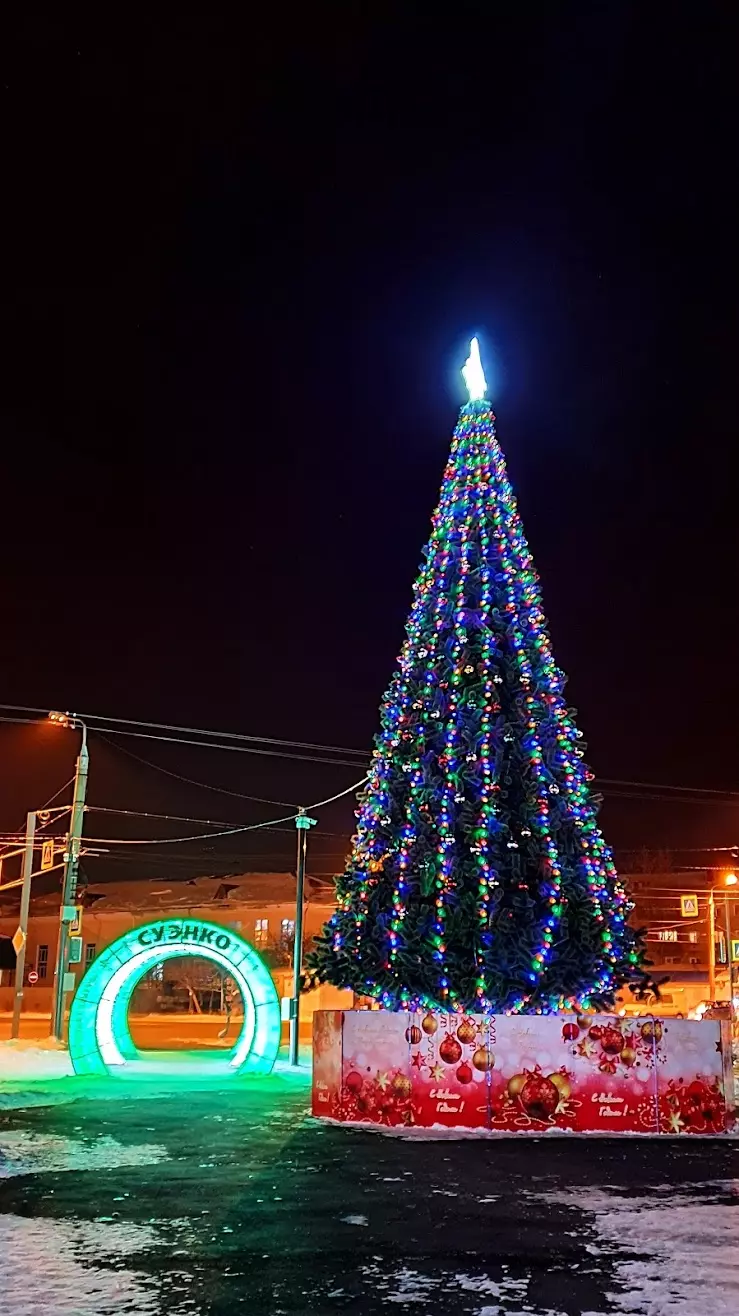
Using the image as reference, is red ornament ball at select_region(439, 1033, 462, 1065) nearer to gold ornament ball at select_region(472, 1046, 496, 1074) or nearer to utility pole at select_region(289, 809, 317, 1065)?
gold ornament ball at select_region(472, 1046, 496, 1074)

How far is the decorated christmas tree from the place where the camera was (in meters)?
13.9

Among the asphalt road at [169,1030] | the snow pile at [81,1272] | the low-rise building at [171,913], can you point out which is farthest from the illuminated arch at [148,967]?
the low-rise building at [171,913]

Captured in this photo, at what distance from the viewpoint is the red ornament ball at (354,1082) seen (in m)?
13.2

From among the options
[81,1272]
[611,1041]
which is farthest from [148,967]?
[81,1272]

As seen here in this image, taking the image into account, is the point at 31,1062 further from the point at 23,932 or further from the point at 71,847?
the point at 23,932

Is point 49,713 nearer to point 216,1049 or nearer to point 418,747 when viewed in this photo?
point 216,1049

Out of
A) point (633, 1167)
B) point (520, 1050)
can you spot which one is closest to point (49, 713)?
point (520, 1050)

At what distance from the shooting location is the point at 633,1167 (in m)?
10.3

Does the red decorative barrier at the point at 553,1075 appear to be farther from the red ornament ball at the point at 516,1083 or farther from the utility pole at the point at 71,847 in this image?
the utility pole at the point at 71,847

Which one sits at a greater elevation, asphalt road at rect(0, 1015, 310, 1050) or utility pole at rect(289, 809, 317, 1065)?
utility pole at rect(289, 809, 317, 1065)

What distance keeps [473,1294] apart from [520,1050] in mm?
6968

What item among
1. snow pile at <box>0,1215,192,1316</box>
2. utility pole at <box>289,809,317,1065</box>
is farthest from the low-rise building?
snow pile at <box>0,1215,192,1316</box>

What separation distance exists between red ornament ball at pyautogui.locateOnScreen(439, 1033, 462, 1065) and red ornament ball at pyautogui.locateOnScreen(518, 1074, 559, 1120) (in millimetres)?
838

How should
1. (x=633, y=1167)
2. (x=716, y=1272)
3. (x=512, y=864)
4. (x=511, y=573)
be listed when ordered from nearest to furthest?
1. (x=716, y=1272)
2. (x=633, y=1167)
3. (x=512, y=864)
4. (x=511, y=573)
